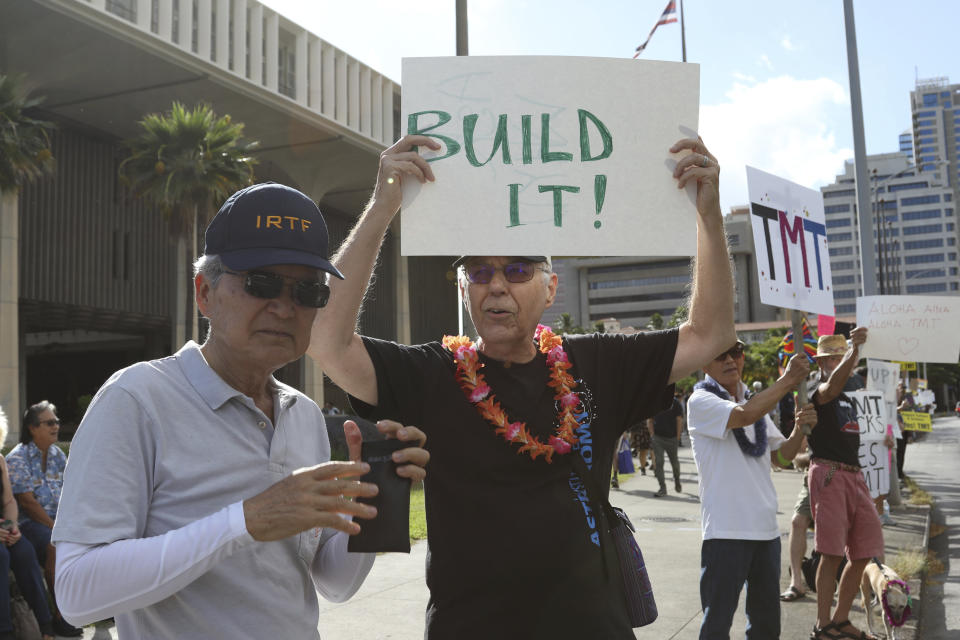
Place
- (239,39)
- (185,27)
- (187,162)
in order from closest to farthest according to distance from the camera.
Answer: (187,162)
(185,27)
(239,39)

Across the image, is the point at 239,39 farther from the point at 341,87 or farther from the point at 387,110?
the point at 387,110

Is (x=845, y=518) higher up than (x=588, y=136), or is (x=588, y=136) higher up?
(x=588, y=136)

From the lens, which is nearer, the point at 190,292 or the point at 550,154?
the point at 550,154

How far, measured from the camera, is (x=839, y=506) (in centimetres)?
553

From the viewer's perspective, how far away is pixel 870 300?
6.75 metres

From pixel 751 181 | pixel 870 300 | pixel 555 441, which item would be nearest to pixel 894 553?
pixel 870 300

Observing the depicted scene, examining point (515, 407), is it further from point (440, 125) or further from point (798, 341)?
point (798, 341)

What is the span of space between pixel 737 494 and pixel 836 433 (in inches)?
65.1

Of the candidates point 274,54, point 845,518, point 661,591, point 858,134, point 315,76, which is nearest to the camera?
point 845,518


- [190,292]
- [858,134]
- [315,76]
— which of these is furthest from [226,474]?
[190,292]

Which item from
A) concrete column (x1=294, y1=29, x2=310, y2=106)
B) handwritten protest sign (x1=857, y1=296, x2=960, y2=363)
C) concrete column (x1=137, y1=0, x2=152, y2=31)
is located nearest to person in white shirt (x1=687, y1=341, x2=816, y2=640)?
handwritten protest sign (x1=857, y1=296, x2=960, y2=363)

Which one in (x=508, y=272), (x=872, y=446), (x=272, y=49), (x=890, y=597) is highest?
(x=272, y=49)

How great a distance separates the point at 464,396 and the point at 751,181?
8.43ft

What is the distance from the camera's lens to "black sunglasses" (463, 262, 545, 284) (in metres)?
2.54
